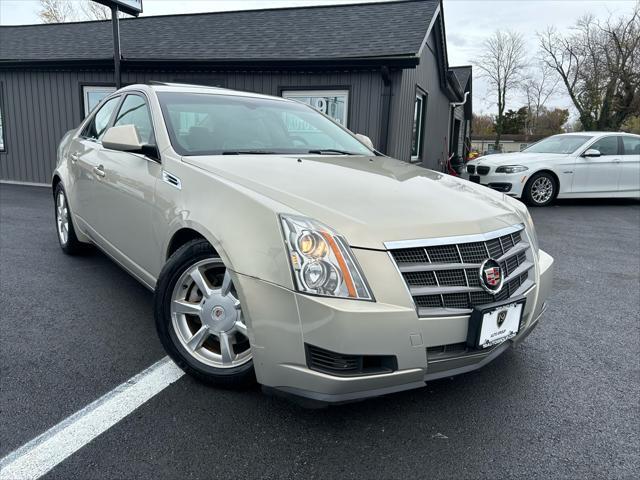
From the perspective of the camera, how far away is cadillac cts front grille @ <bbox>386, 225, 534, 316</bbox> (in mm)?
2041

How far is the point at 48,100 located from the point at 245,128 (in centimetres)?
1012

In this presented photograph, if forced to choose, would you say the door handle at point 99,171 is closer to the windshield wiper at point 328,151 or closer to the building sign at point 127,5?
the windshield wiper at point 328,151

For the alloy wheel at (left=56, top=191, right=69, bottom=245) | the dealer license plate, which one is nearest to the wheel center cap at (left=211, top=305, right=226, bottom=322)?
the dealer license plate

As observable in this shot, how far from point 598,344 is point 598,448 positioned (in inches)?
50.6

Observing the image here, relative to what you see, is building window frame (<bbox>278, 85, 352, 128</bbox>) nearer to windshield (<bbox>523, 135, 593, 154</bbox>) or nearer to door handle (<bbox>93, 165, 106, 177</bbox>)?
windshield (<bbox>523, 135, 593, 154</bbox>)

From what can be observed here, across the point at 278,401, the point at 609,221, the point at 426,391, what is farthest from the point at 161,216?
the point at 609,221

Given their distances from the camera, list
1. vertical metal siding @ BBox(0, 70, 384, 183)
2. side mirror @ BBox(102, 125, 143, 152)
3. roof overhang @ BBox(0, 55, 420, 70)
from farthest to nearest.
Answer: vertical metal siding @ BBox(0, 70, 384, 183)
roof overhang @ BBox(0, 55, 420, 70)
side mirror @ BBox(102, 125, 143, 152)

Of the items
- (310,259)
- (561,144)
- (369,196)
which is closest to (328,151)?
(369,196)

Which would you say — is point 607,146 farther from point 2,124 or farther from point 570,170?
point 2,124

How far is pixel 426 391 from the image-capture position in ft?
8.48

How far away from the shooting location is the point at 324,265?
1979 mm

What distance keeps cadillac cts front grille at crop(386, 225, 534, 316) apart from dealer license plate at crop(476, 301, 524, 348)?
6 centimetres

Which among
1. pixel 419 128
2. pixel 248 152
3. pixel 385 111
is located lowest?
pixel 248 152

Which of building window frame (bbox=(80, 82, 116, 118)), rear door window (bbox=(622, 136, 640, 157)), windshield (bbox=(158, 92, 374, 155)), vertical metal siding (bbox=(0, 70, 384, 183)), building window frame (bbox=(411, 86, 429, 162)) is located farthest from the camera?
building window frame (bbox=(411, 86, 429, 162))
